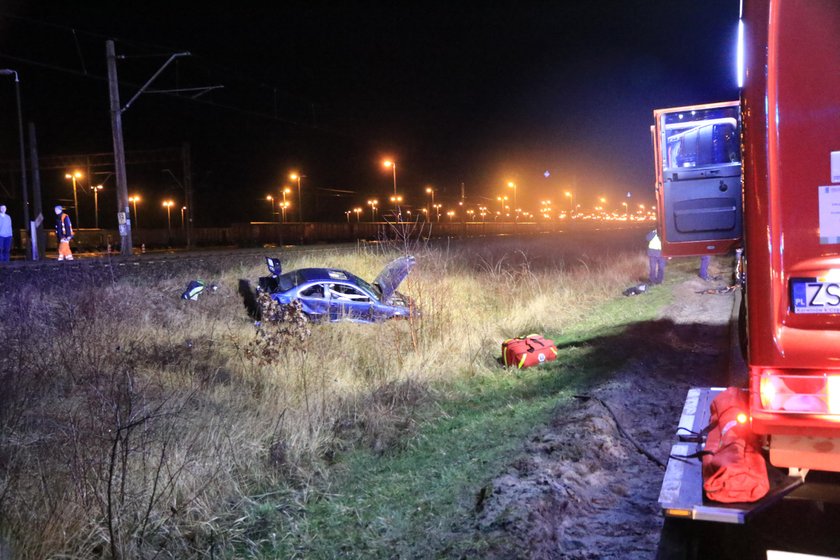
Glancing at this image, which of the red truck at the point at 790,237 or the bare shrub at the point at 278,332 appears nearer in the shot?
the red truck at the point at 790,237

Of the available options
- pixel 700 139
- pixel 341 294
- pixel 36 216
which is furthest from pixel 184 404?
pixel 36 216

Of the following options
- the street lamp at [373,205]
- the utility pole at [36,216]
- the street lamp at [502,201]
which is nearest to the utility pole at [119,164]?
the utility pole at [36,216]

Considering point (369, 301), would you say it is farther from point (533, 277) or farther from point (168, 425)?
point (168, 425)

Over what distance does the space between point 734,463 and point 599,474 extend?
2.26 metres

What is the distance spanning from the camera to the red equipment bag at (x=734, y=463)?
306 centimetres

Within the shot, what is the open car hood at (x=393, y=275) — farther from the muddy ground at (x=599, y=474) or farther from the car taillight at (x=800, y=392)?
the car taillight at (x=800, y=392)

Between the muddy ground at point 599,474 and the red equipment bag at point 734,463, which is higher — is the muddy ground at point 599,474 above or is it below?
below

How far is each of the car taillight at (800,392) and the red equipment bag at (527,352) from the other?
6289 mm

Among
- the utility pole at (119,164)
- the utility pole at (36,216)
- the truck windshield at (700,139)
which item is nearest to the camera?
the truck windshield at (700,139)

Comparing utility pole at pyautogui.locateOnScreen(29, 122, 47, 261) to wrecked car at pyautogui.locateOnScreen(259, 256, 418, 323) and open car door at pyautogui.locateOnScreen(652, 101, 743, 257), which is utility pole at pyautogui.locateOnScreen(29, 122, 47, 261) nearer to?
wrecked car at pyautogui.locateOnScreen(259, 256, 418, 323)

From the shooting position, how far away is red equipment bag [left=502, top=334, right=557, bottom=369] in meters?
9.32

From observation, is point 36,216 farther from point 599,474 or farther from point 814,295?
point 814,295

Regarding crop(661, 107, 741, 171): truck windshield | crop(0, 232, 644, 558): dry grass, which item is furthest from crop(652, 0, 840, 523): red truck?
crop(0, 232, 644, 558): dry grass

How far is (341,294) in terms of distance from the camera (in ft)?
44.5
